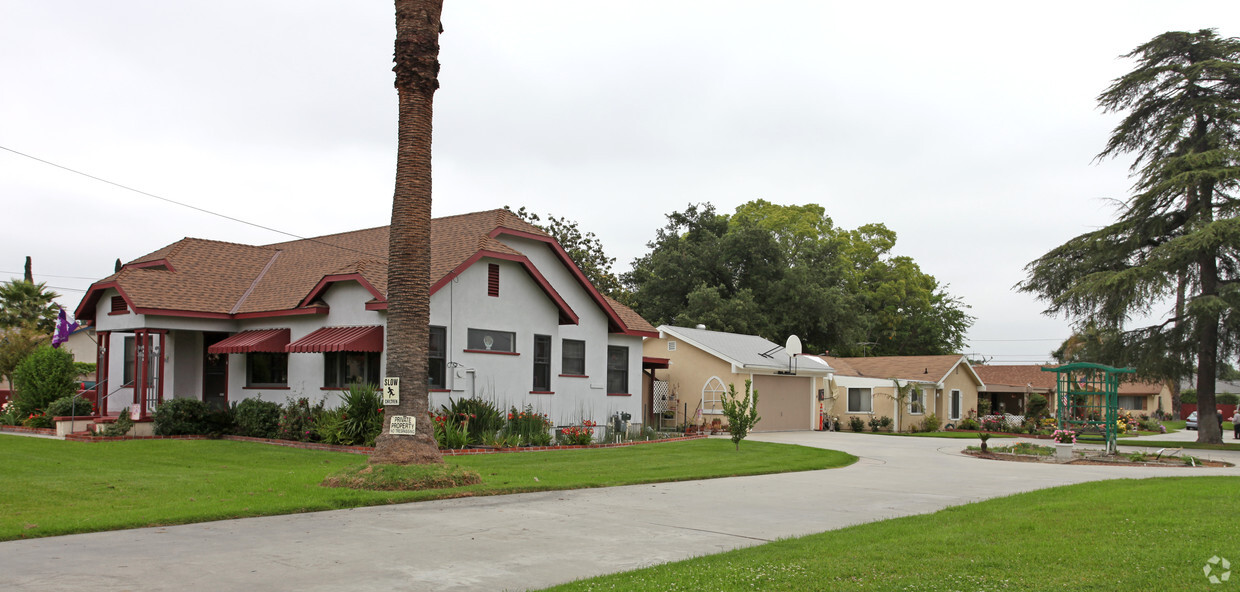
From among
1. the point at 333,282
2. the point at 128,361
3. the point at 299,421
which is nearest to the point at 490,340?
the point at 333,282

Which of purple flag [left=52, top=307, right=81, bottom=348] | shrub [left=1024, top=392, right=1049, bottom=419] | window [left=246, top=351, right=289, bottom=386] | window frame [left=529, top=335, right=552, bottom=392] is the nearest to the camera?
window [left=246, top=351, right=289, bottom=386]

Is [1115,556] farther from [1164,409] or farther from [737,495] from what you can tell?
[1164,409]

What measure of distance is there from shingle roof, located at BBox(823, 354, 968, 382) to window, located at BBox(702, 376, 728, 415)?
9483 mm

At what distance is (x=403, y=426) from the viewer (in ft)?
46.1

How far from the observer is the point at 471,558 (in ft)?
27.5

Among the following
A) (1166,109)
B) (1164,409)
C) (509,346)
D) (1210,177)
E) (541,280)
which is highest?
(1166,109)

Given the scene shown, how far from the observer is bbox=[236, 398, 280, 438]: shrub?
22.2 metres

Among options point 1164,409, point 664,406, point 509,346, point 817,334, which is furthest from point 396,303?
point 1164,409

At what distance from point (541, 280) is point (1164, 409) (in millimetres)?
71587

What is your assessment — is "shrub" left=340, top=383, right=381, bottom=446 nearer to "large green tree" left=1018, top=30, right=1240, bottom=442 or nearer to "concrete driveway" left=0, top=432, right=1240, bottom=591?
"concrete driveway" left=0, top=432, right=1240, bottom=591

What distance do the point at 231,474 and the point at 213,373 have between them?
11.8m

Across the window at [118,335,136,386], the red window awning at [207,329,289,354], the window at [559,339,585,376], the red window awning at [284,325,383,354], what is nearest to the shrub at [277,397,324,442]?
the red window awning at [284,325,383,354]

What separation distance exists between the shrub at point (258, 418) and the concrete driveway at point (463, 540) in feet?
37.9

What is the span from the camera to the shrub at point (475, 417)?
68.4 feet
